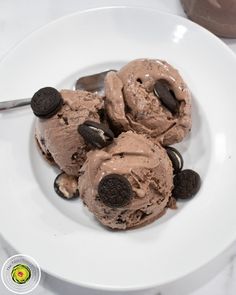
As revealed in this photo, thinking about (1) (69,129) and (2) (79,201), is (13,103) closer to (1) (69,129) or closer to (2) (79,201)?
(1) (69,129)

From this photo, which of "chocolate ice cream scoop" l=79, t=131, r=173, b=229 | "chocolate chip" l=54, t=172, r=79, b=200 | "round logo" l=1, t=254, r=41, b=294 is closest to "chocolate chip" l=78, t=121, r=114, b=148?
"chocolate ice cream scoop" l=79, t=131, r=173, b=229

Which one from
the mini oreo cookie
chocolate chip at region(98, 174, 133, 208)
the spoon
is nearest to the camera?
chocolate chip at region(98, 174, 133, 208)

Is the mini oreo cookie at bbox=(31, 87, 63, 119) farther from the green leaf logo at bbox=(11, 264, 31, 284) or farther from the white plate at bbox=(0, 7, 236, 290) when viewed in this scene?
the green leaf logo at bbox=(11, 264, 31, 284)

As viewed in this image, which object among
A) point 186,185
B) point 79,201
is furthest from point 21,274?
point 186,185

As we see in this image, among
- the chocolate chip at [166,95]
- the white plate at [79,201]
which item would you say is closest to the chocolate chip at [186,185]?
the white plate at [79,201]

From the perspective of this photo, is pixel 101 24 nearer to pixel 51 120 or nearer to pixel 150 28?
pixel 150 28

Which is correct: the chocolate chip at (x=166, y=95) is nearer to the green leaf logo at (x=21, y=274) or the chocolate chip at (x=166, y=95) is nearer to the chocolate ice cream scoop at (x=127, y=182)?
the chocolate ice cream scoop at (x=127, y=182)

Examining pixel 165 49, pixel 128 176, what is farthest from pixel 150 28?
pixel 128 176
